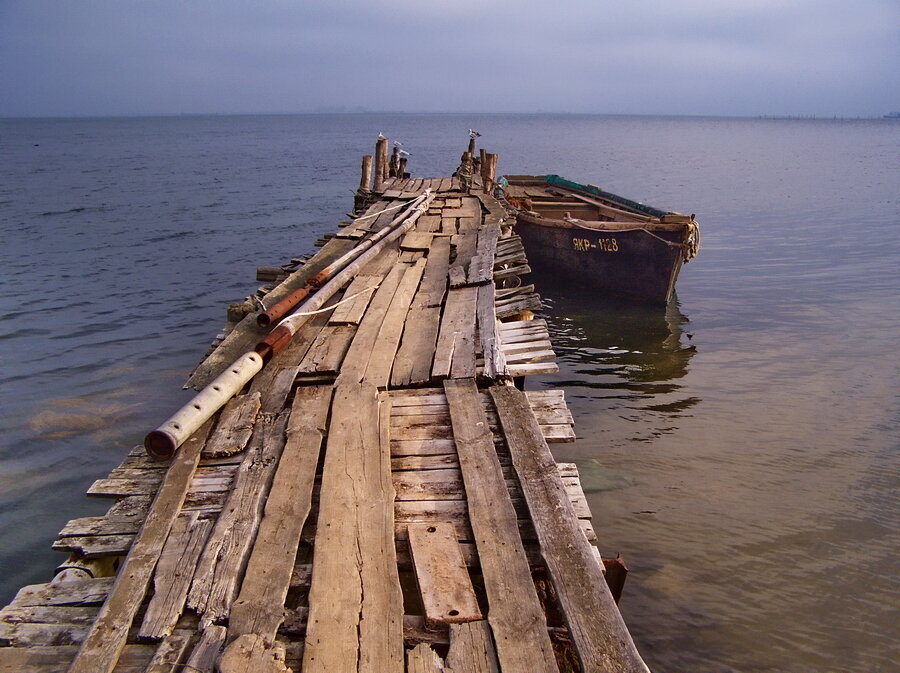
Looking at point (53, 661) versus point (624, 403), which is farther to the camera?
point (624, 403)

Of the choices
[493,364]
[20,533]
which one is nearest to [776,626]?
[493,364]

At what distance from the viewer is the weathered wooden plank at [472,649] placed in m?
2.60

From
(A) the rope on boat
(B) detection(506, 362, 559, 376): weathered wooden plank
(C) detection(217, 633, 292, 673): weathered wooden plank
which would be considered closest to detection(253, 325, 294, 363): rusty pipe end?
(B) detection(506, 362, 559, 376): weathered wooden plank

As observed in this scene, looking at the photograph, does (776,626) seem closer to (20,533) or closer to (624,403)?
(624,403)

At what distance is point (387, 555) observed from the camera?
10.5 ft

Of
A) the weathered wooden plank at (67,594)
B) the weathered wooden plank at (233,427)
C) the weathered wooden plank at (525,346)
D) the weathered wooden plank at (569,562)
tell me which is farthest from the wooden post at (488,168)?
the weathered wooden plank at (67,594)

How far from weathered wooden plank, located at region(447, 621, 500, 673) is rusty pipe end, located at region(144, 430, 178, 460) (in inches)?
90.1

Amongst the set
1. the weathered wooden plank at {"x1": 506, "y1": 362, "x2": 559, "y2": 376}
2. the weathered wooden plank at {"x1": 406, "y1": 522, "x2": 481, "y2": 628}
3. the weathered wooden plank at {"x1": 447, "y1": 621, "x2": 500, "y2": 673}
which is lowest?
the weathered wooden plank at {"x1": 447, "y1": 621, "x2": 500, "y2": 673}

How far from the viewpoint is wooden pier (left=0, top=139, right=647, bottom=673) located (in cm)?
272

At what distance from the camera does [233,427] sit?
14.7 feet

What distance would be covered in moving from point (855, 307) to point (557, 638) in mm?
14868

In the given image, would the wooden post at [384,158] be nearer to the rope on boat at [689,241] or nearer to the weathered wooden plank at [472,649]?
the rope on boat at [689,241]

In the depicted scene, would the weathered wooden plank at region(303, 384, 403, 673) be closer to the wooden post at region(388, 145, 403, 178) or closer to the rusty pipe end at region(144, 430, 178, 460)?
the rusty pipe end at region(144, 430, 178, 460)

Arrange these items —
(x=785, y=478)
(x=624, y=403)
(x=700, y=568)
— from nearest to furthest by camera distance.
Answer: (x=700, y=568) → (x=785, y=478) → (x=624, y=403)
